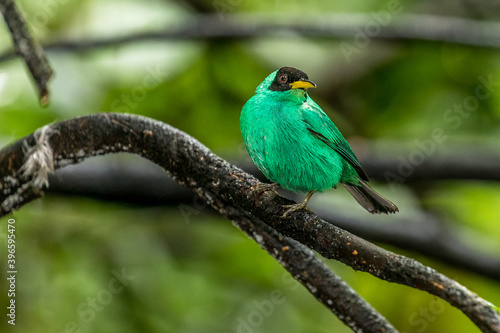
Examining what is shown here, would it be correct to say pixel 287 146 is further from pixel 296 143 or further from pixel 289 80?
pixel 289 80

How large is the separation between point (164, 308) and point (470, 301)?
4.09 meters

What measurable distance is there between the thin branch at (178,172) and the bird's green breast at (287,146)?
49cm

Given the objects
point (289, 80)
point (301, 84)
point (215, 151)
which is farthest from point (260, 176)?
point (301, 84)

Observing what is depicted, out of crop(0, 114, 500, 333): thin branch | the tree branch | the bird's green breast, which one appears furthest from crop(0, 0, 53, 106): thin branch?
the tree branch

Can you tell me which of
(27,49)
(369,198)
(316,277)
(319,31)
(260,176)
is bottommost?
(27,49)

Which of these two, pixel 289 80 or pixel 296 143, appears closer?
pixel 289 80

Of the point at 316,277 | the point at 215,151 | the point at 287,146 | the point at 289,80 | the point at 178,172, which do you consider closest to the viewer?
the point at 316,277

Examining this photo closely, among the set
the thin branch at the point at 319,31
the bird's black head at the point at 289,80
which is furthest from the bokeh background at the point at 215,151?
the bird's black head at the point at 289,80

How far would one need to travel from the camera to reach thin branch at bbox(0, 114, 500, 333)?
214 cm

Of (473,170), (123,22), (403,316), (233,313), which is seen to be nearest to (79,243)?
(233,313)

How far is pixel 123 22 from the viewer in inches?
249

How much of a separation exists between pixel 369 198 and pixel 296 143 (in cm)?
47

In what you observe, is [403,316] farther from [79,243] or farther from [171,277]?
[79,243]

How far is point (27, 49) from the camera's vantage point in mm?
2869
